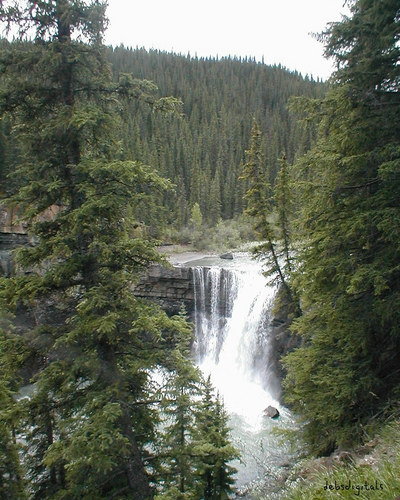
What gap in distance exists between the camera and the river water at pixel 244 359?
564 inches

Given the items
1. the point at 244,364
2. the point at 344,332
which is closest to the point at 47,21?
the point at 344,332

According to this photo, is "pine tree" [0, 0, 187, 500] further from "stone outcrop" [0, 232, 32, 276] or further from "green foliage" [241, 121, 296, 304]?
"stone outcrop" [0, 232, 32, 276]

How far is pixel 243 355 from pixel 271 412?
16.7ft

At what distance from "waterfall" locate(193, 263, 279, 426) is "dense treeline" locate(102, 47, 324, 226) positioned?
8896 millimetres

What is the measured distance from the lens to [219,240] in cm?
4597

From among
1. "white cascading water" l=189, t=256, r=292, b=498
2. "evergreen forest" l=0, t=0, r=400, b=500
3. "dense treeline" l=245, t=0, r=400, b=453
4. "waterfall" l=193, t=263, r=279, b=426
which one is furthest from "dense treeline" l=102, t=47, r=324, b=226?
"evergreen forest" l=0, t=0, r=400, b=500

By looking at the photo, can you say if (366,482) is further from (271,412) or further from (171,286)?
(171,286)

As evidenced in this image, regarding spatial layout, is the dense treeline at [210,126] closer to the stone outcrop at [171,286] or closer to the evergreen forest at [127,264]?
the stone outcrop at [171,286]

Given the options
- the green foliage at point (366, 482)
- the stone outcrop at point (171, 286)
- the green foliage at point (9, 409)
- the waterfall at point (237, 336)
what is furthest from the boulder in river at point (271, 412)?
the green foliage at point (366, 482)

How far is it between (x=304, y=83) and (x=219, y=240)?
11077cm

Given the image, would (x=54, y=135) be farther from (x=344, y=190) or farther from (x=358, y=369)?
(x=358, y=369)

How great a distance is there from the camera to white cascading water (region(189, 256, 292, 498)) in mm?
14867

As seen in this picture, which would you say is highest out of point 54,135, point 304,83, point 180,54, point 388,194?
point 180,54

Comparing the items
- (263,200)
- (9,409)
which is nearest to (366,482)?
(9,409)
